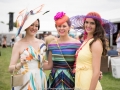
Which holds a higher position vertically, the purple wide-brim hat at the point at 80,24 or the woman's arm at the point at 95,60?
the purple wide-brim hat at the point at 80,24

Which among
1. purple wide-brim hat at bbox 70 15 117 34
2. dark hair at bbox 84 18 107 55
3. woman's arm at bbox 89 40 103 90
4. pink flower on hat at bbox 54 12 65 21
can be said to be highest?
pink flower on hat at bbox 54 12 65 21

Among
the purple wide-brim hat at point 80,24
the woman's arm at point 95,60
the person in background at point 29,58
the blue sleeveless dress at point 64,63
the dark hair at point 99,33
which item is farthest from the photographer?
the purple wide-brim hat at point 80,24

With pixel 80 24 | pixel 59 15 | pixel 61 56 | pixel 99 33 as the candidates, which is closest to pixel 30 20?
pixel 59 15

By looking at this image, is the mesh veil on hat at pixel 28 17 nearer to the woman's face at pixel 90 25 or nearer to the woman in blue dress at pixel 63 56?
the woman in blue dress at pixel 63 56

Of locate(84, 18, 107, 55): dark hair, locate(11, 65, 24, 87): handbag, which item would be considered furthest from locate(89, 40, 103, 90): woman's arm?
locate(11, 65, 24, 87): handbag

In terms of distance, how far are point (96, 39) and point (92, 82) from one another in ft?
1.42

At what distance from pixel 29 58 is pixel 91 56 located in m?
0.71

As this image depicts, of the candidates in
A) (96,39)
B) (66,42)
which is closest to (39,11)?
(66,42)

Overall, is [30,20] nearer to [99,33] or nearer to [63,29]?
[63,29]

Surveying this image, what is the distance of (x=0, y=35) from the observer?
2578 cm

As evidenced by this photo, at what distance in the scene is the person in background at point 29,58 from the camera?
2.47m

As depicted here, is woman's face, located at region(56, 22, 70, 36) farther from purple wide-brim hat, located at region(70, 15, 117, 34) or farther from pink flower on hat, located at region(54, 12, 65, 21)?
purple wide-brim hat, located at region(70, 15, 117, 34)

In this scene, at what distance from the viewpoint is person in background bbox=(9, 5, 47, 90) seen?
2.47 metres

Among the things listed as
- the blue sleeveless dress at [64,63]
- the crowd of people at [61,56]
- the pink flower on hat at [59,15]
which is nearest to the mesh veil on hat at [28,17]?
the crowd of people at [61,56]
